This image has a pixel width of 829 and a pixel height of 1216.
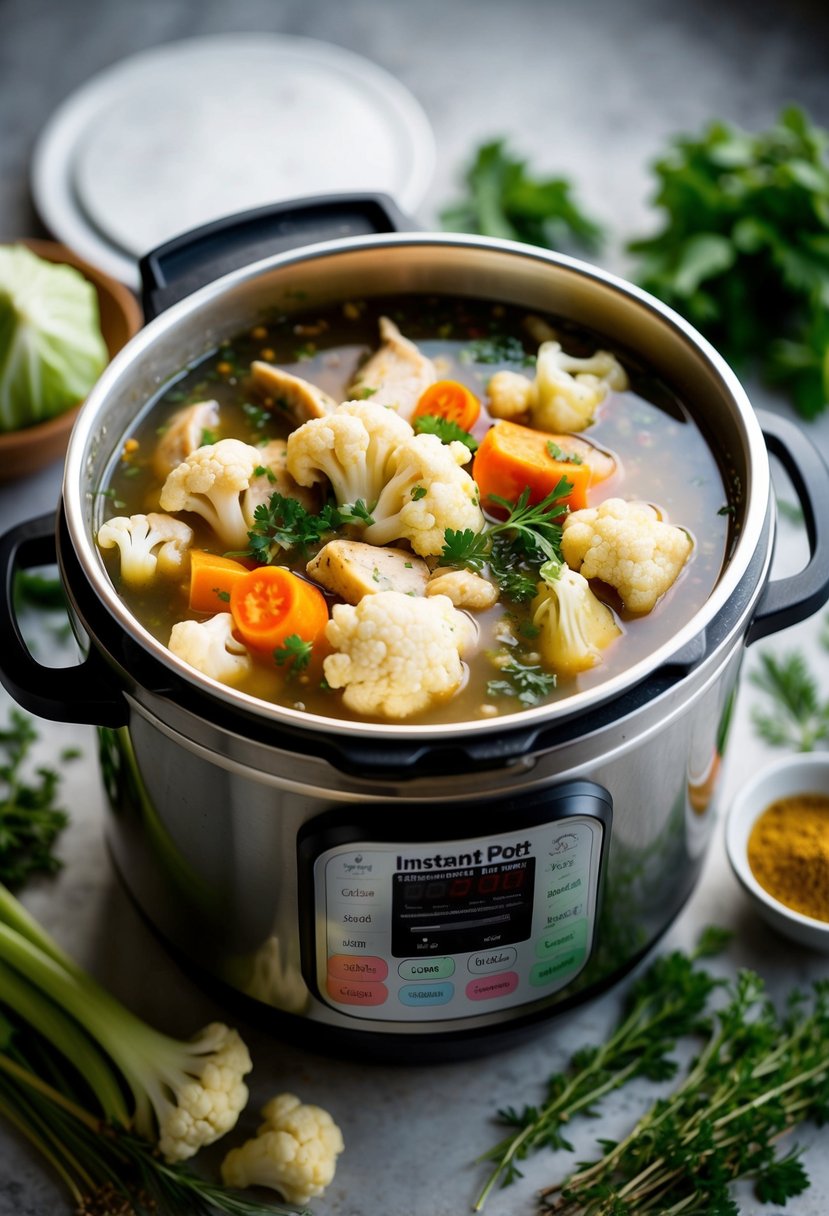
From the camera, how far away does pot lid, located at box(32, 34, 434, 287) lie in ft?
12.0

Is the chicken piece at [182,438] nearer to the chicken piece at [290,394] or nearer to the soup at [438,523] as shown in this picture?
the soup at [438,523]

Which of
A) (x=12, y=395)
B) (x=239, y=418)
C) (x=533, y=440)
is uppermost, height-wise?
(x=533, y=440)

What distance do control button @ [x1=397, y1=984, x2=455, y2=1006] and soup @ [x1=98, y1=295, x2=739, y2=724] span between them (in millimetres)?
471

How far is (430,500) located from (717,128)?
2.10 m

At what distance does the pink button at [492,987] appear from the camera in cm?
214

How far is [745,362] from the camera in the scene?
11.7 ft

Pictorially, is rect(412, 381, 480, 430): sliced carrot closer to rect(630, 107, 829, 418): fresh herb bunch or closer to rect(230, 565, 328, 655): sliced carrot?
rect(230, 565, 328, 655): sliced carrot

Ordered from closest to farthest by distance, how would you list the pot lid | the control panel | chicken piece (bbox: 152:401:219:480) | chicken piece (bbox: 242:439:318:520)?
the control panel, chicken piece (bbox: 242:439:318:520), chicken piece (bbox: 152:401:219:480), the pot lid

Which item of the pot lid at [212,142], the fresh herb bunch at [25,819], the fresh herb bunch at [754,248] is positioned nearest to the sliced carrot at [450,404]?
the fresh herb bunch at [25,819]

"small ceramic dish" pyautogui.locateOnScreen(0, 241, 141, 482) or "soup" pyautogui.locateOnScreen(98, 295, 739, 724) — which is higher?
"soup" pyautogui.locateOnScreen(98, 295, 739, 724)

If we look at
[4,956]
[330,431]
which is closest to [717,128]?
[330,431]

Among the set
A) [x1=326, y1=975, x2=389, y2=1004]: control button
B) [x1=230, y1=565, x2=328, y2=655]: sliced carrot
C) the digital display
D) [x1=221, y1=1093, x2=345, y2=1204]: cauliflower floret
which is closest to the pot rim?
[x1=230, y1=565, x2=328, y2=655]: sliced carrot

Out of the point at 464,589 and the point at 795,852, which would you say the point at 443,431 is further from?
the point at 795,852

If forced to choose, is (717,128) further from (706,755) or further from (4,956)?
(4,956)
